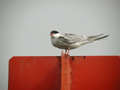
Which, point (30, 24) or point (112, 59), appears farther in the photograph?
point (30, 24)

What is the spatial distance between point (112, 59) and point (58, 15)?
22.7 inches

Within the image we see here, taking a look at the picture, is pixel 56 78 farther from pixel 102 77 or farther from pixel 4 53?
pixel 4 53

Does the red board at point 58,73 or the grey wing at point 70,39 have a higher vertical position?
the grey wing at point 70,39

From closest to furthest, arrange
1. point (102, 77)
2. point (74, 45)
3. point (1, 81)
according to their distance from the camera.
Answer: point (74, 45), point (102, 77), point (1, 81)

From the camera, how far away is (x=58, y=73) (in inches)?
33.8

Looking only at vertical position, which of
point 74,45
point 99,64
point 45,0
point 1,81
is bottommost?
point 1,81

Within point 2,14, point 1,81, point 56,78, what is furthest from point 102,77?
point 2,14

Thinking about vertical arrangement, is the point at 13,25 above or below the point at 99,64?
above

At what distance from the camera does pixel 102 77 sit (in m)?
0.89

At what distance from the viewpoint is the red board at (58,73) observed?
2.74 ft

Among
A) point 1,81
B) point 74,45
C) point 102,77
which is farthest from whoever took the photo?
point 1,81

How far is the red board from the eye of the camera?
0.84 meters

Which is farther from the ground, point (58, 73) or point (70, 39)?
point (70, 39)

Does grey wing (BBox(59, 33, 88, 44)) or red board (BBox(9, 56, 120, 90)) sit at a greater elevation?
grey wing (BBox(59, 33, 88, 44))
